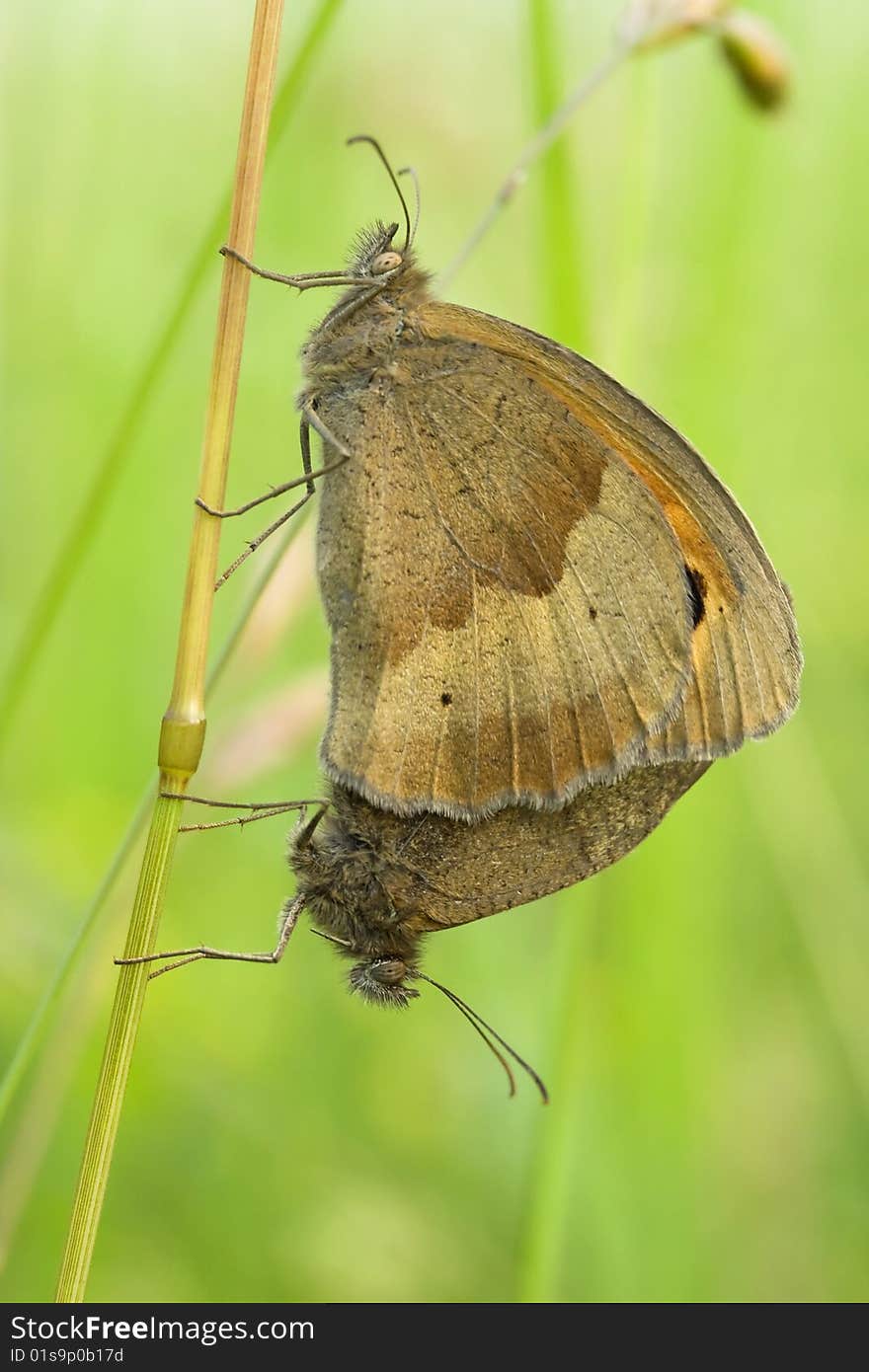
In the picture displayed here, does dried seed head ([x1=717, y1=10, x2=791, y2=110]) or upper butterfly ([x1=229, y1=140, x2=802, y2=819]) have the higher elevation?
dried seed head ([x1=717, y1=10, x2=791, y2=110])

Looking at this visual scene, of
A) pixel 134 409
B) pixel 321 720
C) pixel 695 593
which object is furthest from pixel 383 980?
pixel 134 409

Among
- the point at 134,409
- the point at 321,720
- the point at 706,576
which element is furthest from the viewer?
the point at 321,720

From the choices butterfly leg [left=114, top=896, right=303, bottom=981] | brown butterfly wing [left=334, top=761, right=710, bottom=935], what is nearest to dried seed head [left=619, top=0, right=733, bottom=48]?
brown butterfly wing [left=334, top=761, right=710, bottom=935]

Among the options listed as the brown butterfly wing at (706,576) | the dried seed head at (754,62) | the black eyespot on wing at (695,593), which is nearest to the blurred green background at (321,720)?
the dried seed head at (754,62)

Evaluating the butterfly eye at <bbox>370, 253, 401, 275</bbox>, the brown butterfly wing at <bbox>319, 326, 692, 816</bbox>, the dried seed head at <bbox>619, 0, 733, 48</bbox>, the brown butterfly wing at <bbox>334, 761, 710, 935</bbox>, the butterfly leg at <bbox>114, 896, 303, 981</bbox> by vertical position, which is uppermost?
the dried seed head at <bbox>619, 0, 733, 48</bbox>


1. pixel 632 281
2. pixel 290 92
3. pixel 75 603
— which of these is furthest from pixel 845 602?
pixel 290 92

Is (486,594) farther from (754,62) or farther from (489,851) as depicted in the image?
(754,62)

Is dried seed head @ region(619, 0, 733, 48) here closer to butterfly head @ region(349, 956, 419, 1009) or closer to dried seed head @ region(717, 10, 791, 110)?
dried seed head @ region(717, 10, 791, 110)
